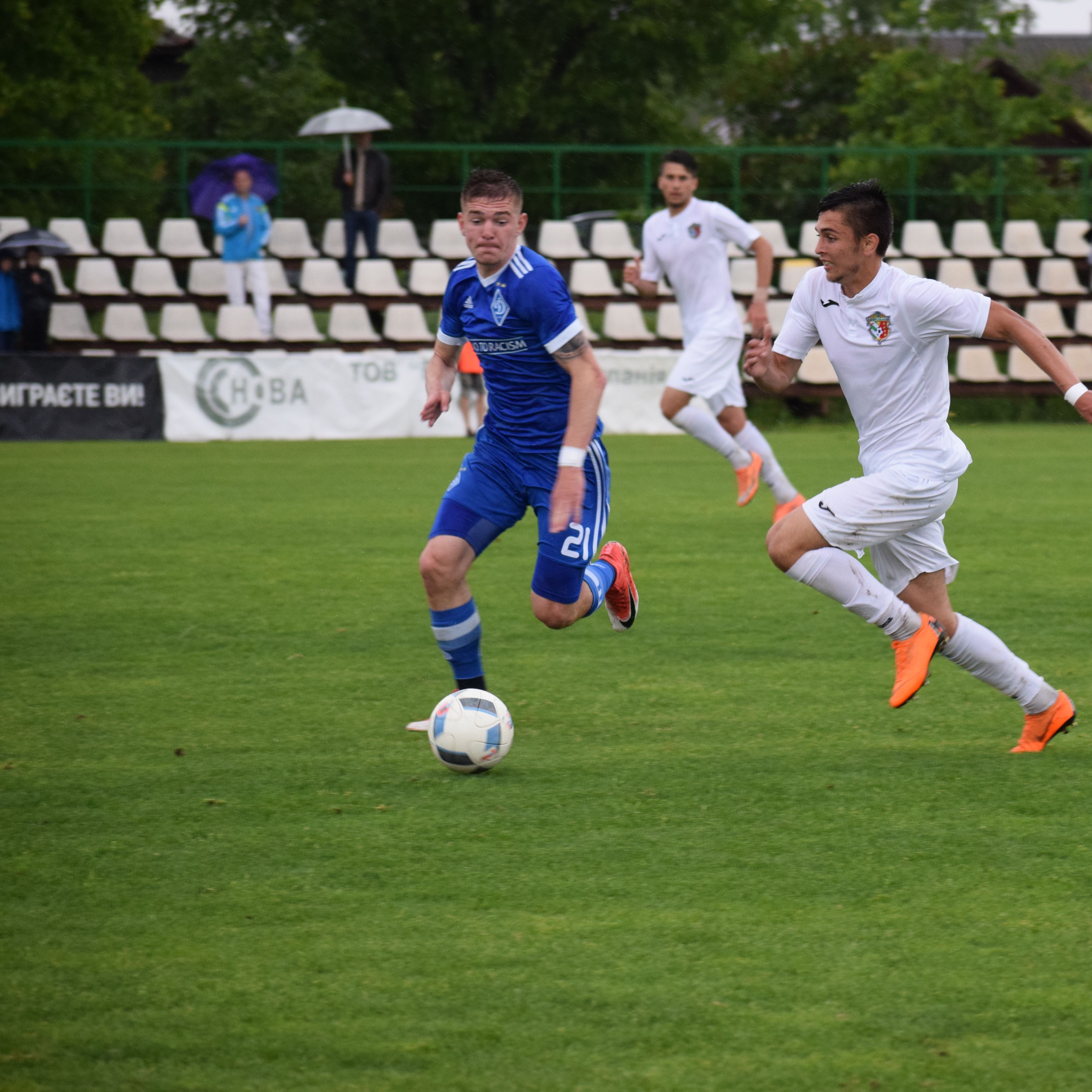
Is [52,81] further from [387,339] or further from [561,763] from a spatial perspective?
[561,763]

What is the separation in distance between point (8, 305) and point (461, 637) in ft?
52.2

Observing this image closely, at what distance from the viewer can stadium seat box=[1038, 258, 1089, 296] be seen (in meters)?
23.1

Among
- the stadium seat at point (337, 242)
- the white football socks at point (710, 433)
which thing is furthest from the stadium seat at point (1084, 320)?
the white football socks at point (710, 433)

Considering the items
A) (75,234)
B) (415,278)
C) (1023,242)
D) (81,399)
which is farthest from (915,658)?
(1023,242)

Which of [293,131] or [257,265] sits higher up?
[293,131]

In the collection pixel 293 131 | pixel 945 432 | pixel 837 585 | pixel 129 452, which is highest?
pixel 293 131

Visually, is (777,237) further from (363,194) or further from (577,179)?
(363,194)

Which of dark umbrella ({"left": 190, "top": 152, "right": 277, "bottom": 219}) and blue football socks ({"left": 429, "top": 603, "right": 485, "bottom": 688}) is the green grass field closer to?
blue football socks ({"left": 429, "top": 603, "right": 485, "bottom": 688})

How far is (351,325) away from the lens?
69.6 ft

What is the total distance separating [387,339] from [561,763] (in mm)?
16335

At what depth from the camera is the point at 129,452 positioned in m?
17.0

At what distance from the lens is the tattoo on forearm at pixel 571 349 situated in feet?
18.2

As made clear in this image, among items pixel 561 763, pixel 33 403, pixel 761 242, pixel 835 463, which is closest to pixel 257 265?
pixel 33 403

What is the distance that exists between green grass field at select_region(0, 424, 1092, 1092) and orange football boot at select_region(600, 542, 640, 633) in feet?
1.04
